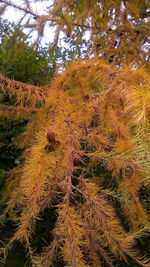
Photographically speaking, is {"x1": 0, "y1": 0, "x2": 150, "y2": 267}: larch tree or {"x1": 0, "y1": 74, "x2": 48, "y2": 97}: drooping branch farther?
{"x1": 0, "y1": 74, "x2": 48, "y2": 97}: drooping branch

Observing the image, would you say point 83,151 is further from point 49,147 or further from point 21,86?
point 21,86

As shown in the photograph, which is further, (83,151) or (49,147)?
(83,151)

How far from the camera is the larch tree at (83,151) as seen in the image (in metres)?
0.77

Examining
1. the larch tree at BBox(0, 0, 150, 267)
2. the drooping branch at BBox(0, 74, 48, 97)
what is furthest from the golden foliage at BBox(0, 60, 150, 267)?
the drooping branch at BBox(0, 74, 48, 97)

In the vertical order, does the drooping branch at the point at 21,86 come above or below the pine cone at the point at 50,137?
above

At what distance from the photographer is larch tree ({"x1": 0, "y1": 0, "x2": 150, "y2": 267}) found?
77 centimetres

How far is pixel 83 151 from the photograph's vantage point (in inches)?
39.5

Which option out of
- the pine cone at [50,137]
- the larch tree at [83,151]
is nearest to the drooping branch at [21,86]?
the larch tree at [83,151]

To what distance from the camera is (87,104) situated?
3.52 ft

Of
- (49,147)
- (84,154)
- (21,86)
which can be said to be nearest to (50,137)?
(49,147)

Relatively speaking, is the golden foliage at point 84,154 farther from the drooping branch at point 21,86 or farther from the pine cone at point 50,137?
the drooping branch at point 21,86

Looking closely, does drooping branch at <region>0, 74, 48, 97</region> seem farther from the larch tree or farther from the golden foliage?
the golden foliage

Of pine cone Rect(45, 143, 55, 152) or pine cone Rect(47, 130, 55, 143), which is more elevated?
pine cone Rect(47, 130, 55, 143)

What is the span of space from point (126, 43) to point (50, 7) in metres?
0.92
